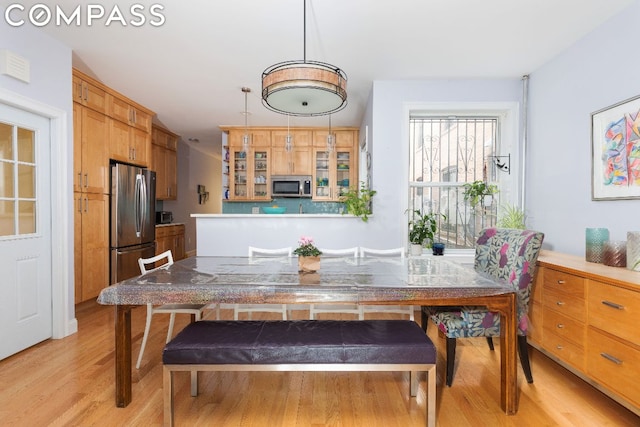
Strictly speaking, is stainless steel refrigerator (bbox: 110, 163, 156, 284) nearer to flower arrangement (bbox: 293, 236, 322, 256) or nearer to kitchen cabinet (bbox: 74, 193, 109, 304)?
kitchen cabinet (bbox: 74, 193, 109, 304)

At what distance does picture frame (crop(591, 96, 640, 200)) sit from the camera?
2201mm

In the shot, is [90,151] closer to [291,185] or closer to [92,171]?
[92,171]

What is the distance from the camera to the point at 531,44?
2787 mm

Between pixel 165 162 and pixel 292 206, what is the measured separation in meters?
2.48

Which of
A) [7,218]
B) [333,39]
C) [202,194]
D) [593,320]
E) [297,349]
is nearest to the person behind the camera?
[297,349]

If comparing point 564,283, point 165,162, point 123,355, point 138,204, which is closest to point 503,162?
point 564,283

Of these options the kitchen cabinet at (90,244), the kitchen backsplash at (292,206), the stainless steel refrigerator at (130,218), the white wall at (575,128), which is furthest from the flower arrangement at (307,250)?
the kitchen backsplash at (292,206)

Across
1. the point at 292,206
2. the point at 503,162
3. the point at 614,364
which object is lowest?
the point at 614,364

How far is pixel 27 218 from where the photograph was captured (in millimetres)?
2619

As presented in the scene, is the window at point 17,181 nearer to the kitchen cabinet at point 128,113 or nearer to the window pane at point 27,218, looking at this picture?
the window pane at point 27,218

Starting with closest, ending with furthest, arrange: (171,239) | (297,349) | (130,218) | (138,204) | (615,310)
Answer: (297,349) < (615,310) < (130,218) < (138,204) < (171,239)

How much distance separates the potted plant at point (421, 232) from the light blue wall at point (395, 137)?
0.36 ft

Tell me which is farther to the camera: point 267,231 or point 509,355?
point 267,231

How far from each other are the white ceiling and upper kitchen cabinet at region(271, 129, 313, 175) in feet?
6.55
